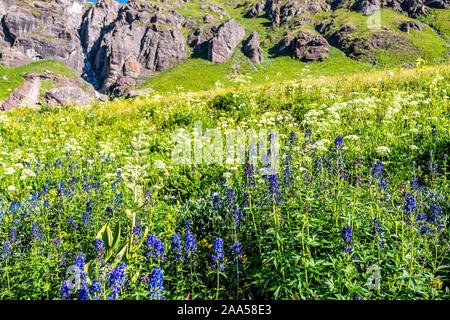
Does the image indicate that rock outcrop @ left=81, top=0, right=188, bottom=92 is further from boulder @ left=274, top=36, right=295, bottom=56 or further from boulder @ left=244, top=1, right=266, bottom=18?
boulder @ left=274, top=36, right=295, bottom=56

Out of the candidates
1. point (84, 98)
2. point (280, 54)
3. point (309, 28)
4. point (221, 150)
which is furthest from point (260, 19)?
point (221, 150)

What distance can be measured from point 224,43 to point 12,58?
333 feet

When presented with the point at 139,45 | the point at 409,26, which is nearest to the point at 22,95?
the point at 409,26

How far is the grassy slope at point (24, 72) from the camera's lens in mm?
99206

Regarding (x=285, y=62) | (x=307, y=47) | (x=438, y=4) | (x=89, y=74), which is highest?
(x=438, y=4)

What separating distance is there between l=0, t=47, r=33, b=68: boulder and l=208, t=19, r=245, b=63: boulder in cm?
9239

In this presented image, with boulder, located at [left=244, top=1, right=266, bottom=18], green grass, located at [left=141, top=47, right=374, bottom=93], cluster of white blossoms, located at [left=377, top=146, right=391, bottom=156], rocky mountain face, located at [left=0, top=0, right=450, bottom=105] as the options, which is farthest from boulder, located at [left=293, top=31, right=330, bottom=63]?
cluster of white blossoms, located at [left=377, top=146, right=391, bottom=156]

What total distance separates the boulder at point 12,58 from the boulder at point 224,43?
92.4 m

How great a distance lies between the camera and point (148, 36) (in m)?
129

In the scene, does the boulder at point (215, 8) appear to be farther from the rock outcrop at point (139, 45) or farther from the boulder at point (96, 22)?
the boulder at point (96, 22)

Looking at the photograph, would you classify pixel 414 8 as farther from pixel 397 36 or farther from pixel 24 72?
pixel 24 72

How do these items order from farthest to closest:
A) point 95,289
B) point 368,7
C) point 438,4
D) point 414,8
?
point 368,7, point 414,8, point 438,4, point 95,289
